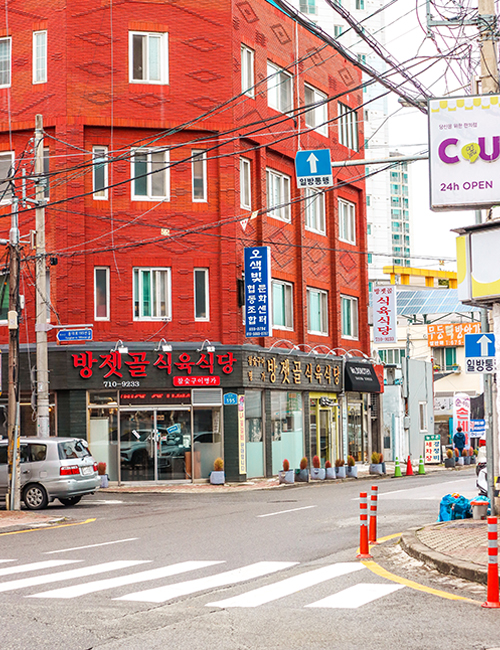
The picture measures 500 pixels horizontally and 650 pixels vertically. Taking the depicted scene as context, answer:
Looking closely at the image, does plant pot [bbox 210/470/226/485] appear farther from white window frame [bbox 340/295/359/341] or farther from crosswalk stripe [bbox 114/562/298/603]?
crosswalk stripe [bbox 114/562/298/603]

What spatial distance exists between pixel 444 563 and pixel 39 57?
26.2 m

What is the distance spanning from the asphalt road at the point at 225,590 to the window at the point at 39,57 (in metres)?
18.3

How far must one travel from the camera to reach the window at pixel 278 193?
36031 millimetres

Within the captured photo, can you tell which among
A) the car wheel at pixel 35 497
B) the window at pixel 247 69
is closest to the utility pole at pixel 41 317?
the car wheel at pixel 35 497

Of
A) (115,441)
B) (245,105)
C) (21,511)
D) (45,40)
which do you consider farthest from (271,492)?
(45,40)

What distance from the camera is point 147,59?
33031 millimetres

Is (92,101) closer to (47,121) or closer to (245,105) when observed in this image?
(47,121)

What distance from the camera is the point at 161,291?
3259 cm

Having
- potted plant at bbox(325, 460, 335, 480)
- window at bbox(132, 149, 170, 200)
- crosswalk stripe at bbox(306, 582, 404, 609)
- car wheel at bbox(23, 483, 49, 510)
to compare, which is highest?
window at bbox(132, 149, 170, 200)

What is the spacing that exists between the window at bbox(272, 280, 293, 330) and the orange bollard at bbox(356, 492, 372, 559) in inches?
890

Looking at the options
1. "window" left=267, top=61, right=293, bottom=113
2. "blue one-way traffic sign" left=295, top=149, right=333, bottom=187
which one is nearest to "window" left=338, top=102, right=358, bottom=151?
"window" left=267, top=61, right=293, bottom=113

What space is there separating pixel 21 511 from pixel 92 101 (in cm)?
1508

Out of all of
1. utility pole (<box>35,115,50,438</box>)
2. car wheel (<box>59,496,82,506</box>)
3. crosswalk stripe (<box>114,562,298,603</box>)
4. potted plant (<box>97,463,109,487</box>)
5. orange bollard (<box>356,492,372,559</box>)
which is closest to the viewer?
crosswalk stripe (<box>114,562,298,603</box>)

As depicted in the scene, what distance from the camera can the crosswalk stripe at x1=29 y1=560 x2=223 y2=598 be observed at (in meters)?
10.8
